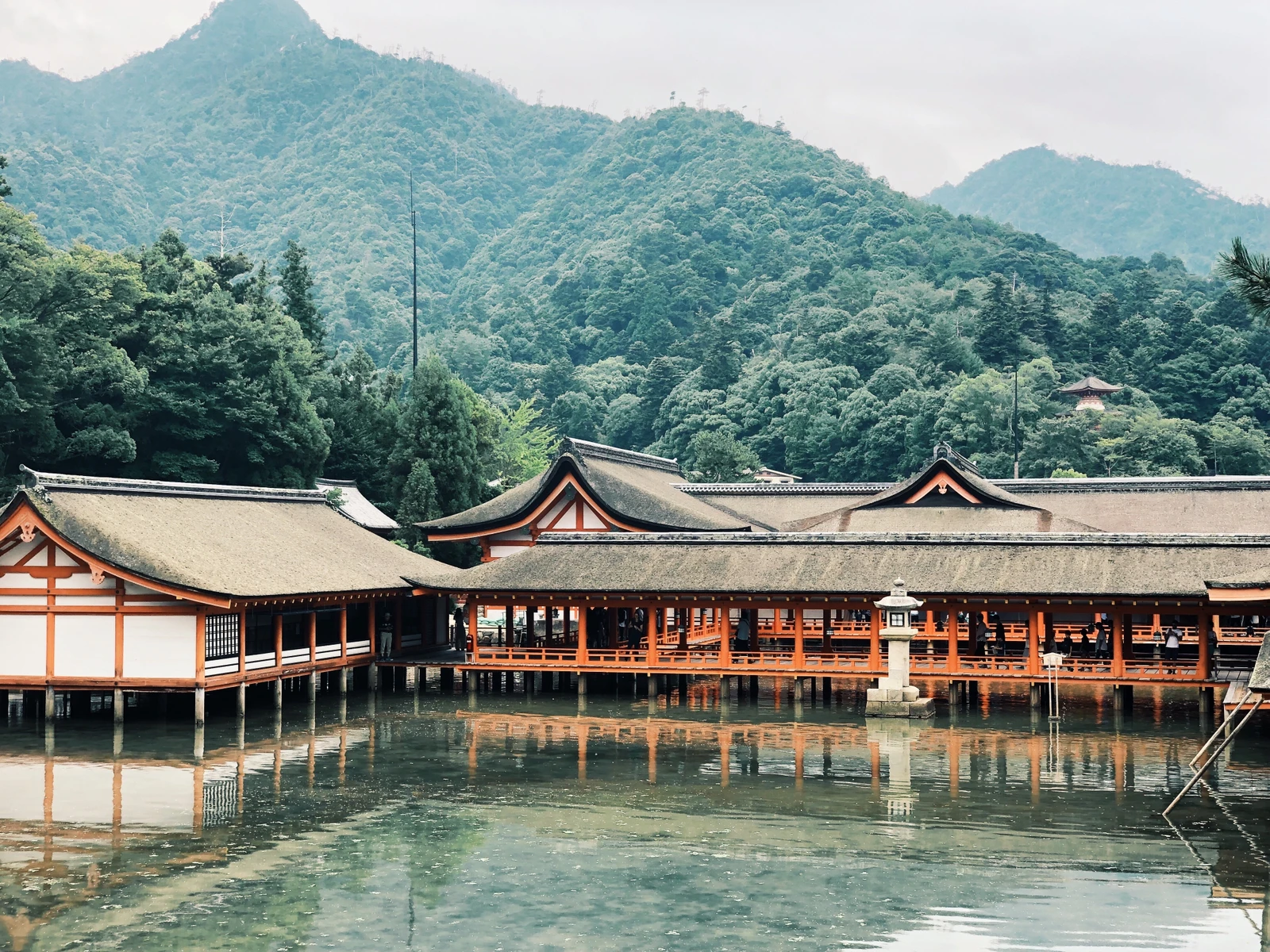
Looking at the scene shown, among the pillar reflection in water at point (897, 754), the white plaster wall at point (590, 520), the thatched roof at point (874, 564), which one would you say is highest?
the white plaster wall at point (590, 520)

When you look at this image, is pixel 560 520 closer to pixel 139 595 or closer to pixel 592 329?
pixel 139 595

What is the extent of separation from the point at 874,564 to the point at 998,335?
262ft

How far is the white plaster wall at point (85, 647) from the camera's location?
119ft

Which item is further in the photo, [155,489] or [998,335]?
[998,335]

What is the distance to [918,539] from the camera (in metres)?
41.7

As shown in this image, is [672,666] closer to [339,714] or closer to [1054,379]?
[339,714]

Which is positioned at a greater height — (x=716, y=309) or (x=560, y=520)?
(x=716, y=309)

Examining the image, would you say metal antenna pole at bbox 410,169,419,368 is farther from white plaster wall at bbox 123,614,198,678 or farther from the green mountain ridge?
white plaster wall at bbox 123,614,198,678

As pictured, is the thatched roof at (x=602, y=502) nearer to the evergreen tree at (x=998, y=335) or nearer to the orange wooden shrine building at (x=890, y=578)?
the orange wooden shrine building at (x=890, y=578)

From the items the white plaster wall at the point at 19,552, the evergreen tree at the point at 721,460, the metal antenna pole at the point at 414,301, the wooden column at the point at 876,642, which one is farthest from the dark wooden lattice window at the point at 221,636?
the evergreen tree at the point at 721,460

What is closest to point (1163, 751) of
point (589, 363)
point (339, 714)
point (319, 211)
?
point (339, 714)

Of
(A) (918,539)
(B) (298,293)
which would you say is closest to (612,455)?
(A) (918,539)

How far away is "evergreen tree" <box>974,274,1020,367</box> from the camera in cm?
11675

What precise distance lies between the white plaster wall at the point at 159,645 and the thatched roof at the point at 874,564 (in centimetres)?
898
